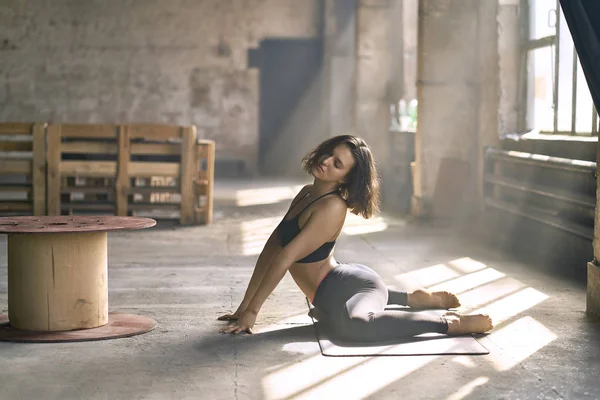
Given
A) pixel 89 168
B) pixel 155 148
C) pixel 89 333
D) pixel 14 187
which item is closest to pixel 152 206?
pixel 155 148

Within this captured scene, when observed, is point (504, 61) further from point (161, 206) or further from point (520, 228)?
point (161, 206)

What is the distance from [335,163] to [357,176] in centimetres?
15

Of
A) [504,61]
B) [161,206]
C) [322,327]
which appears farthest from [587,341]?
[161,206]

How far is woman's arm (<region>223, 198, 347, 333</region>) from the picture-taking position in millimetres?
5047

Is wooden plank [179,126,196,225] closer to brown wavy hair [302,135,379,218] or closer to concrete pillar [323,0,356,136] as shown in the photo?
brown wavy hair [302,135,379,218]

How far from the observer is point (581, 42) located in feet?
17.9

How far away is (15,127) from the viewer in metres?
→ 10.5

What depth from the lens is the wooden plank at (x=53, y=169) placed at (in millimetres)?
10477

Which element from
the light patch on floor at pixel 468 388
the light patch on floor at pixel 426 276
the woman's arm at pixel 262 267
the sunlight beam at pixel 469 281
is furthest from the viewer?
the light patch on floor at pixel 426 276

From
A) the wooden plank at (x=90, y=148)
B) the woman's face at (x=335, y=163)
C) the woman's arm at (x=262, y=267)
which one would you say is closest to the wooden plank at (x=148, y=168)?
the wooden plank at (x=90, y=148)

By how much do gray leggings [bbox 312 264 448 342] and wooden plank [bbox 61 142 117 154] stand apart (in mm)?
5771

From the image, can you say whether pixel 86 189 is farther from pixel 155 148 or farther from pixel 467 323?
pixel 467 323

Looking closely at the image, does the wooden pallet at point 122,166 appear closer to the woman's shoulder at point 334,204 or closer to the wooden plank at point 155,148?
the wooden plank at point 155,148

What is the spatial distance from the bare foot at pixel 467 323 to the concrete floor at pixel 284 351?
4.2 inches
